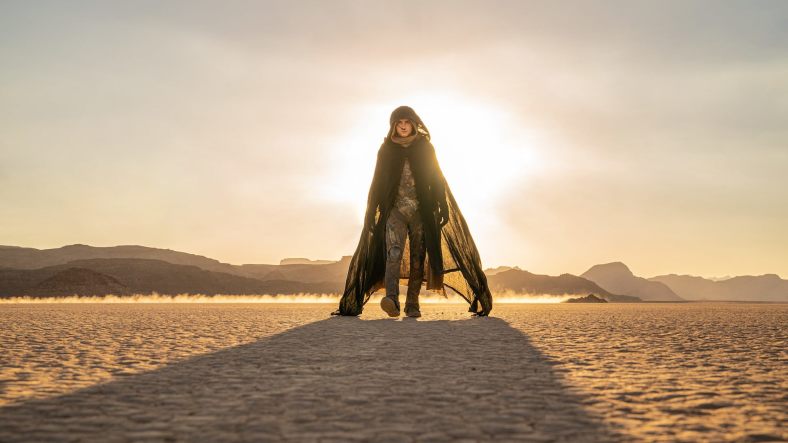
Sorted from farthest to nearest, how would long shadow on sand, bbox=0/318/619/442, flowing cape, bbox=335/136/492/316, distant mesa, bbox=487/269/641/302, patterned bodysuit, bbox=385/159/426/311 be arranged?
distant mesa, bbox=487/269/641/302
flowing cape, bbox=335/136/492/316
patterned bodysuit, bbox=385/159/426/311
long shadow on sand, bbox=0/318/619/442

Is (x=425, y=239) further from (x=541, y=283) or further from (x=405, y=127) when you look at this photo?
(x=541, y=283)

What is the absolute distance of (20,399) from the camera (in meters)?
3.86

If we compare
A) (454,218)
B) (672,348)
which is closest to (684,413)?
(672,348)

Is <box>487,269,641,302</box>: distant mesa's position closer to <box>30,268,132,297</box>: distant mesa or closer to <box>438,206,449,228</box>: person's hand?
<box>30,268,132,297</box>: distant mesa

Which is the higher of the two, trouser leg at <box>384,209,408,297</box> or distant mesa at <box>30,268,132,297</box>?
distant mesa at <box>30,268,132,297</box>

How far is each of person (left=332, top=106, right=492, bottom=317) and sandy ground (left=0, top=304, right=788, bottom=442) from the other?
293cm

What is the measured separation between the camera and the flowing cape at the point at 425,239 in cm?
1066

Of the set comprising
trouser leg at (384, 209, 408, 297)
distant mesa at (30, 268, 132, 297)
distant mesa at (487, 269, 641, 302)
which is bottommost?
trouser leg at (384, 209, 408, 297)

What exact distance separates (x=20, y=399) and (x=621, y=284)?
16350 centimetres

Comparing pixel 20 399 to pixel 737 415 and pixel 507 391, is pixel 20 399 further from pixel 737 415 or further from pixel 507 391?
pixel 737 415

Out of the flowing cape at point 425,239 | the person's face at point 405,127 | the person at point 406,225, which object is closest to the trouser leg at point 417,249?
the person at point 406,225

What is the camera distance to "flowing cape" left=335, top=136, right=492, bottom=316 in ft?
35.0

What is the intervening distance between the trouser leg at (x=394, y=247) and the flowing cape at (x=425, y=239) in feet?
0.42

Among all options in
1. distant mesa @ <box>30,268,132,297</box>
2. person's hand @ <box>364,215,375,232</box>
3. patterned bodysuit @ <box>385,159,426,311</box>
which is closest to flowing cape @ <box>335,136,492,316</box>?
person's hand @ <box>364,215,375,232</box>
